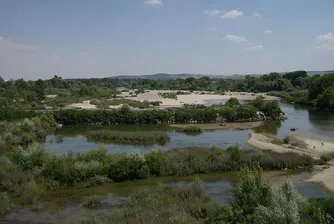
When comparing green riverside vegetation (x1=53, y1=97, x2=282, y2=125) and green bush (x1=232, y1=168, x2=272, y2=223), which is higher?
green bush (x1=232, y1=168, x2=272, y2=223)

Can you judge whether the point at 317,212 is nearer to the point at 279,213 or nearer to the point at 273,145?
the point at 279,213

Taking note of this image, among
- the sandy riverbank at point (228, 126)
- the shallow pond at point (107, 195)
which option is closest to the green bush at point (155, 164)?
the shallow pond at point (107, 195)

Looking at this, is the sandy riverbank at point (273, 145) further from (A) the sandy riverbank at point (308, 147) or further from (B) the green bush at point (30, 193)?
(B) the green bush at point (30, 193)

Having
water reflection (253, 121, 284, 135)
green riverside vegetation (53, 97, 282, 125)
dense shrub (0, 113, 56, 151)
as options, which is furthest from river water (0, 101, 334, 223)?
green riverside vegetation (53, 97, 282, 125)

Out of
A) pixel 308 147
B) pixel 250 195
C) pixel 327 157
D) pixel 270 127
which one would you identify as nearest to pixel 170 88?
pixel 270 127

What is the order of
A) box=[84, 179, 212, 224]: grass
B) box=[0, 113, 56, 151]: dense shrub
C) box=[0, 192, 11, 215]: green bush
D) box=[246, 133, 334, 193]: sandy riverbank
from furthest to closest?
box=[0, 113, 56, 151]: dense shrub → box=[246, 133, 334, 193]: sandy riverbank → box=[0, 192, 11, 215]: green bush → box=[84, 179, 212, 224]: grass

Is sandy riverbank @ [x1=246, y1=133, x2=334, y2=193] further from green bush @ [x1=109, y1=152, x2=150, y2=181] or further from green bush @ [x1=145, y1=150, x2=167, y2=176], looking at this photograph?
green bush @ [x1=109, y1=152, x2=150, y2=181]

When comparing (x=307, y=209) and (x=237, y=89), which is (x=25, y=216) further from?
(x=237, y=89)
